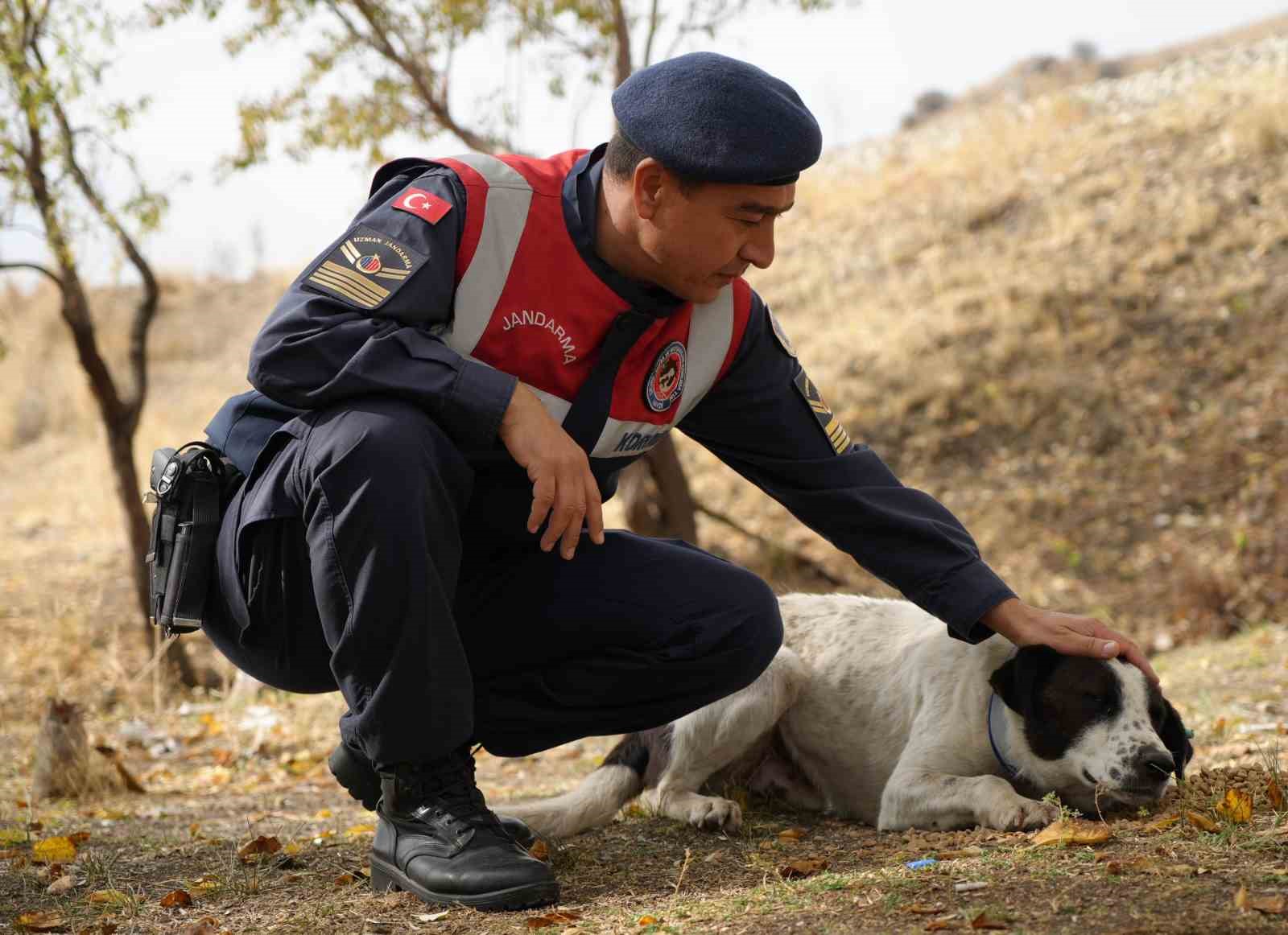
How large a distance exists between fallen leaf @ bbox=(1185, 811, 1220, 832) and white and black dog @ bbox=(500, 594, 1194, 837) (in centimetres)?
15

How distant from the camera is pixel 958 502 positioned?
9.81 metres

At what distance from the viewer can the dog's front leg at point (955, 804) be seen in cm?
311

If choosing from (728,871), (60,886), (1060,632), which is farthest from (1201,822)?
(60,886)

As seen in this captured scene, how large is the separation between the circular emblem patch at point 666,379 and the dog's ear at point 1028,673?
1.10m

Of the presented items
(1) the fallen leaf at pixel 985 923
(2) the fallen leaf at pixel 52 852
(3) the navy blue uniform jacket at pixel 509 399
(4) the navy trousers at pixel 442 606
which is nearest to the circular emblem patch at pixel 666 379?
(3) the navy blue uniform jacket at pixel 509 399

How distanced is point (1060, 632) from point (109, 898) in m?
2.28

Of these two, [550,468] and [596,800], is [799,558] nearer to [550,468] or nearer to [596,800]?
[596,800]

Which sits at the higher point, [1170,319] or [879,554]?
[1170,319]

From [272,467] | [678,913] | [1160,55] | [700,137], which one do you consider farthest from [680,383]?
[1160,55]

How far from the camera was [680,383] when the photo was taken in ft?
10.3

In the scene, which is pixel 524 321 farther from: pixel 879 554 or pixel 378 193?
pixel 879 554

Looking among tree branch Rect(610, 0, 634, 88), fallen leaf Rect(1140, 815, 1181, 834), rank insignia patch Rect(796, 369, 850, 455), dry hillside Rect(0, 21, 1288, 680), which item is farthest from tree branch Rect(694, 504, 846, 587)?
fallen leaf Rect(1140, 815, 1181, 834)

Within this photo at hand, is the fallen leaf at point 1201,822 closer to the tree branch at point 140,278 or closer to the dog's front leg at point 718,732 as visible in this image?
the dog's front leg at point 718,732

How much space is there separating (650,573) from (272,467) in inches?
35.4
